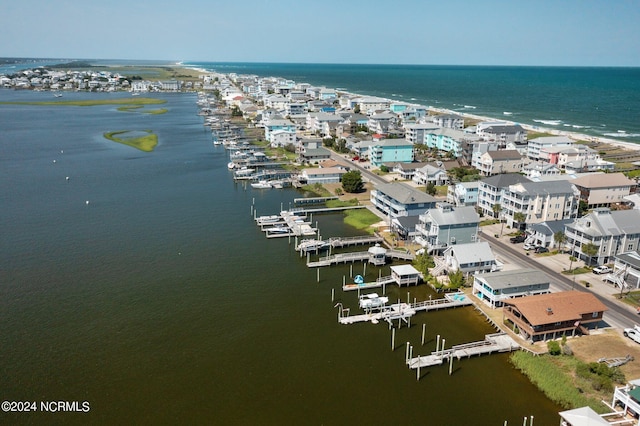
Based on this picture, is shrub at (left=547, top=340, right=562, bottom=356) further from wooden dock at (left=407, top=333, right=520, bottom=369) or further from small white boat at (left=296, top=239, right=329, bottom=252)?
small white boat at (left=296, top=239, right=329, bottom=252)

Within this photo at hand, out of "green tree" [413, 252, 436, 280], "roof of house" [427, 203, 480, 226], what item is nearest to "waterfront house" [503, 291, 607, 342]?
"green tree" [413, 252, 436, 280]

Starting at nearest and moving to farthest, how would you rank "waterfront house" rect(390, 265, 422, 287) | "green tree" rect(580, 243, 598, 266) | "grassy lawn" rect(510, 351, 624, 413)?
"grassy lawn" rect(510, 351, 624, 413) → "waterfront house" rect(390, 265, 422, 287) → "green tree" rect(580, 243, 598, 266)

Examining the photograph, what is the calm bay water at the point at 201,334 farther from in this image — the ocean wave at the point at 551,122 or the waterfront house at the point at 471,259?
the ocean wave at the point at 551,122

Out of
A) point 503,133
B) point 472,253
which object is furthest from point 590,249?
point 503,133

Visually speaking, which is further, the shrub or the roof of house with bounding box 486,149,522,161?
the roof of house with bounding box 486,149,522,161

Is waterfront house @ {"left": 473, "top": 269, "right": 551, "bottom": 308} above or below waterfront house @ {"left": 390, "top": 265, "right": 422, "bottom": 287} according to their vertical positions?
above

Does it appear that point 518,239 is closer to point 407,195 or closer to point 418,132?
point 407,195

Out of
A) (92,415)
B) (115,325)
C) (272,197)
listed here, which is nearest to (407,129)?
(272,197)

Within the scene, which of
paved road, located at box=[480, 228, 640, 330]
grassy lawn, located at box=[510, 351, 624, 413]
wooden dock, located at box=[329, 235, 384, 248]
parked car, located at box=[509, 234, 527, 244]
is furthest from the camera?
wooden dock, located at box=[329, 235, 384, 248]
